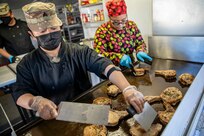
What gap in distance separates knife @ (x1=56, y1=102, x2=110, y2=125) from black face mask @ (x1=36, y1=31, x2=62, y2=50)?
50 cm

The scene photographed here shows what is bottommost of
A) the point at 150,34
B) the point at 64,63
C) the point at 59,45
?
the point at 150,34

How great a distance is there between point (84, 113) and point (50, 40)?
1.89ft

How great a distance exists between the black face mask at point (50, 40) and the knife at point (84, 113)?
0.50m

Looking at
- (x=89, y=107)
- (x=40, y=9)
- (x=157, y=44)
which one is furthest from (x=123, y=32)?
(x=89, y=107)

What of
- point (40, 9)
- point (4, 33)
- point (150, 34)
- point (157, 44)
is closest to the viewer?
point (40, 9)

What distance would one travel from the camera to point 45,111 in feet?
2.61

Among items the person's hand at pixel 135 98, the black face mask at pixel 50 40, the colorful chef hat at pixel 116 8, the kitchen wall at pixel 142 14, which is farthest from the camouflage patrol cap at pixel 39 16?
the kitchen wall at pixel 142 14

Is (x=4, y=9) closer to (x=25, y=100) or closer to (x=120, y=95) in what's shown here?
(x=25, y=100)

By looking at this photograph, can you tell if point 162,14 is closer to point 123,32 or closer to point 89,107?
point 123,32

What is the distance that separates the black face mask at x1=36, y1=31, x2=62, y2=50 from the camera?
3.59 ft

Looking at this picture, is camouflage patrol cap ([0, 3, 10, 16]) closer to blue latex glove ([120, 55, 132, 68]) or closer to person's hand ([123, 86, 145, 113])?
blue latex glove ([120, 55, 132, 68])

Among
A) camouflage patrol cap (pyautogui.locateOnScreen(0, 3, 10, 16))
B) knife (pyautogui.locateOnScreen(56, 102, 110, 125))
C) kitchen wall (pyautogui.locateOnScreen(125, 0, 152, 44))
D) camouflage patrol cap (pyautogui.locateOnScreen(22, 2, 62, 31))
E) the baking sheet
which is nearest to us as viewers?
knife (pyautogui.locateOnScreen(56, 102, 110, 125))

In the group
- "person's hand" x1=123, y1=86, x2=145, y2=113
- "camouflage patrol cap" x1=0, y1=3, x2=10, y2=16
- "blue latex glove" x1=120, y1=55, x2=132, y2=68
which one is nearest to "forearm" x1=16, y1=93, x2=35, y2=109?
"person's hand" x1=123, y1=86, x2=145, y2=113

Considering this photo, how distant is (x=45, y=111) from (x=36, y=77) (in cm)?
43
